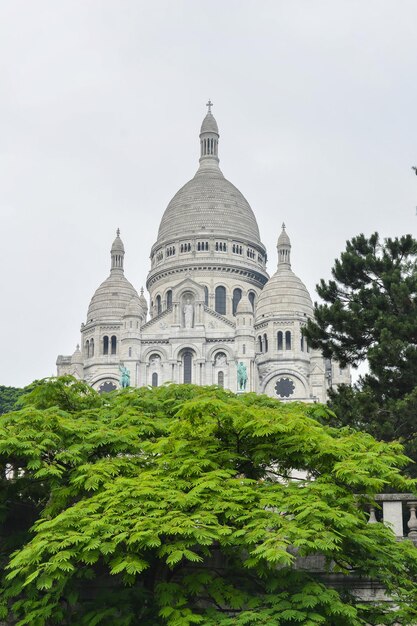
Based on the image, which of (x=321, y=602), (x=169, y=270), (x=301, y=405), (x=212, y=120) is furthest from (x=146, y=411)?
(x=212, y=120)

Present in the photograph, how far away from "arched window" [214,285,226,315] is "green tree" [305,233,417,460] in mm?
69275

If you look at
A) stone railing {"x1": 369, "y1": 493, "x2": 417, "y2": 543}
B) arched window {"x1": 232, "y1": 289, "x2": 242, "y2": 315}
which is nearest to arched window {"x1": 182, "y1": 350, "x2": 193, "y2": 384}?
arched window {"x1": 232, "y1": 289, "x2": 242, "y2": 315}

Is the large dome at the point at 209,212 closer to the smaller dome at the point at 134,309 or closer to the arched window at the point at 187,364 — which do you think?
the smaller dome at the point at 134,309

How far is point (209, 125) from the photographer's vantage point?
12256 centimetres

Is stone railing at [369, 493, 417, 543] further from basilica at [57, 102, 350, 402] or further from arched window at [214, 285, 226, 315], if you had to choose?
arched window at [214, 285, 226, 315]

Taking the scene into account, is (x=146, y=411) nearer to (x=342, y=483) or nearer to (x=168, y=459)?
(x=168, y=459)

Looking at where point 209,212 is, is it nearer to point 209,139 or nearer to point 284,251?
point 284,251

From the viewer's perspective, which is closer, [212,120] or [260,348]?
[260,348]

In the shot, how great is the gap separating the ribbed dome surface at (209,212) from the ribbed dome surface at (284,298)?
40.9 ft

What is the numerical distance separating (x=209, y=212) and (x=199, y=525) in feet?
322

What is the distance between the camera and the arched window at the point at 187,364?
9225 centimetres

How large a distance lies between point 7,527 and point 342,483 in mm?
5753

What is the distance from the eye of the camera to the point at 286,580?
14.5 metres

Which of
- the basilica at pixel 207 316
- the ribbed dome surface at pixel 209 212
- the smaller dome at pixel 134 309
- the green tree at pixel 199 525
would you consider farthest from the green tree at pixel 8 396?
the green tree at pixel 199 525
